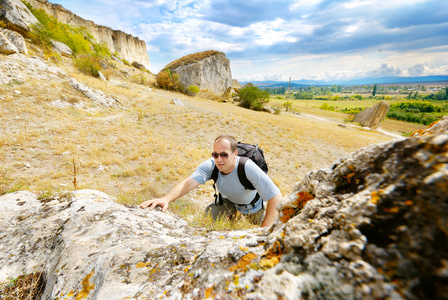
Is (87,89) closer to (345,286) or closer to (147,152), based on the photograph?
(147,152)

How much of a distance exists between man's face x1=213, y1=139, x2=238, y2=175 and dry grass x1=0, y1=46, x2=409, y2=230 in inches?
111

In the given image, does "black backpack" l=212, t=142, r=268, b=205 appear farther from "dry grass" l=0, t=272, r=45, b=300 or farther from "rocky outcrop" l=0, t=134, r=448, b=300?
"dry grass" l=0, t=272, r=45, b=300

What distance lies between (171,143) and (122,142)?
8.49 feet

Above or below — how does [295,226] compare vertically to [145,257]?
above

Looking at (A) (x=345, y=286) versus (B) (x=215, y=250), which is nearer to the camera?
(A) (x=345, y=286)

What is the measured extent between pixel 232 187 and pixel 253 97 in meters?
35.0

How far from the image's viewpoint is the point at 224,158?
3406 millimetres

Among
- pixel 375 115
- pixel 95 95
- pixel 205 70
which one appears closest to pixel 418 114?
pixel 375 115

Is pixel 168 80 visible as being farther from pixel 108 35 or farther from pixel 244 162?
pixel 108 35

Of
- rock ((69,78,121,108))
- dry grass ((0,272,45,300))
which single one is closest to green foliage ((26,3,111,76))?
rock ((69,78,121,108))

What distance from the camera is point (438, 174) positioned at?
2.74 feet

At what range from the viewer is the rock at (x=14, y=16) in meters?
18.5

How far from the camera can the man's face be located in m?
3.34

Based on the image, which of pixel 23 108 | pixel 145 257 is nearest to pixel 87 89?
pixel 23 108
